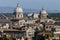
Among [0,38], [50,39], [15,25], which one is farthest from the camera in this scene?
[15,25]

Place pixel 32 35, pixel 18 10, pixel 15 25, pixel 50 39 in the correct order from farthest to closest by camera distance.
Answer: pixel 18 10 < pixel 15 25 < pixel 32 35 < pixel 50 39

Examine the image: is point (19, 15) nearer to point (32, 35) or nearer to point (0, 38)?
point (32, 35)

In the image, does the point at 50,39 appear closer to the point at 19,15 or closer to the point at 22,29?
the point at 22,29

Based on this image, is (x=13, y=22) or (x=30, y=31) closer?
(x=30, y=31)

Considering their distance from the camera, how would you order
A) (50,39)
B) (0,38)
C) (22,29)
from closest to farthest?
(50,39) → (0,38) → (22,29)

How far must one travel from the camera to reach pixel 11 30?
212 feet

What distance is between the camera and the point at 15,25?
7331 centimetres

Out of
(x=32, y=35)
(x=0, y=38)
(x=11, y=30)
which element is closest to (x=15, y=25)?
(x=11, y=30)

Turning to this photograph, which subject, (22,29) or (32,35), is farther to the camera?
(22,29)

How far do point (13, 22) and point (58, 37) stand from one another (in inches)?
1211

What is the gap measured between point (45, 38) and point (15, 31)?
1635 centimetres

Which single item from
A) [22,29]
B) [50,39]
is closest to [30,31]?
[22,29]

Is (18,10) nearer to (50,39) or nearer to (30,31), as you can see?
(30,31)

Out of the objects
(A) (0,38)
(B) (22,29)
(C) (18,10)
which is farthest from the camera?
(C) (18,10)
